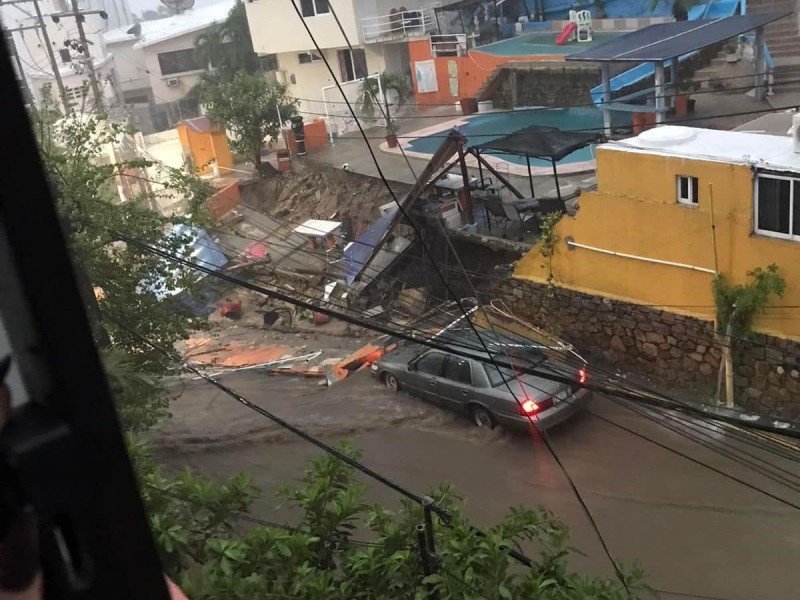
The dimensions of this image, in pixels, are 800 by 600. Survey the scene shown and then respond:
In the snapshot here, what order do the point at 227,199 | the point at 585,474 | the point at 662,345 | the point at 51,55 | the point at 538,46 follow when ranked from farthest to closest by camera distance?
the point at 538,46 → the point at 227,199 → the point at 51,55 → the point at 662,345 → the point at 585,474

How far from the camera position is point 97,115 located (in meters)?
5.15

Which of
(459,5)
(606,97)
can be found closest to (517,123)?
Result: (606,97)

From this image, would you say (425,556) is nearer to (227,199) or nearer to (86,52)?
(86,52)

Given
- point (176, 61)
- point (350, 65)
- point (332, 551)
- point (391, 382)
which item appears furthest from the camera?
point (176, 61)

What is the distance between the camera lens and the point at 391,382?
6.11 meters

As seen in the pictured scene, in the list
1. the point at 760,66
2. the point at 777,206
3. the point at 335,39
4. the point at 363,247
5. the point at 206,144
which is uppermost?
the point at 335,39

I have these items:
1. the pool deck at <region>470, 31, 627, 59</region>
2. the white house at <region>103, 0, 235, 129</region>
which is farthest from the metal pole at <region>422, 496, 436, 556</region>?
the white house at <region>103, 0, 235, 129</region>

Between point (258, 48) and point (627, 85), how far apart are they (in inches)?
269

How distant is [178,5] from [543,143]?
8.34 metres

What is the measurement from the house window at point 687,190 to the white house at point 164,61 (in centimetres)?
1029

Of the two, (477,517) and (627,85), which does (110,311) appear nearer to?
(477,517)

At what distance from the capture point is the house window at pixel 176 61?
14.3m

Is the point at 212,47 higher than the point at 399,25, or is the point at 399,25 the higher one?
the point at 212,47

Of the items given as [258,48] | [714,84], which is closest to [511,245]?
[714,84]
